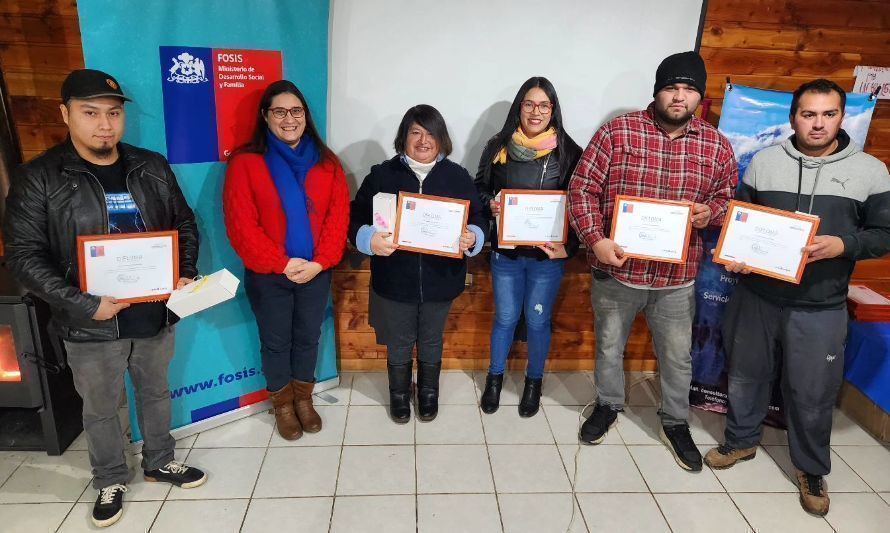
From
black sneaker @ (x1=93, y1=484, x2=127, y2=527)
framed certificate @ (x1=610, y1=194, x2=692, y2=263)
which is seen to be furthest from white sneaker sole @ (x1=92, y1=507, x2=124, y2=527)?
framed certificate @ (x1=610, y1=194, x2=692, y2=263)

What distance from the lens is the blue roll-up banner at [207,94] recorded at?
84.7 inches

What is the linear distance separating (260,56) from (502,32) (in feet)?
3.88

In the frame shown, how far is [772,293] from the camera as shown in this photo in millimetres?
2248

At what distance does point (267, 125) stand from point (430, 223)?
0.81 meters

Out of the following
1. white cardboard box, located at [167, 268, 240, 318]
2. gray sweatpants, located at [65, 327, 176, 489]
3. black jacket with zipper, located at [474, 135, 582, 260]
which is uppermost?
black jacket with zipper, located at [474, 135, 582, 260]

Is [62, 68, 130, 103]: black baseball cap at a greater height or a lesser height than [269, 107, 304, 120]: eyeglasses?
greater

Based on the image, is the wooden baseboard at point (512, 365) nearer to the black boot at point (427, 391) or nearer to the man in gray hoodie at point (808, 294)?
the black boot at point (427, 391)

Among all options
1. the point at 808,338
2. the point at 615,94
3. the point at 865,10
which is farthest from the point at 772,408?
the point at 865,10

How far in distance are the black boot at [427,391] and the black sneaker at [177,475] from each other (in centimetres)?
105

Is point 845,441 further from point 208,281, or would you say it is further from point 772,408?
point 208,281

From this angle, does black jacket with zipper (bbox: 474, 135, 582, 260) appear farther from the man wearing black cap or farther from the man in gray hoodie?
the man wearing black cap

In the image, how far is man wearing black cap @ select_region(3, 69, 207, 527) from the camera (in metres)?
1.85

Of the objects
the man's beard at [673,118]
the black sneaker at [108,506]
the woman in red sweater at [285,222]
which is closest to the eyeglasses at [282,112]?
the woman in red sweater at [285,222]

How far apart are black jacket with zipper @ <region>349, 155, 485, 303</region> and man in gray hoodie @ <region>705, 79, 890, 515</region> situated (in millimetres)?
1169
